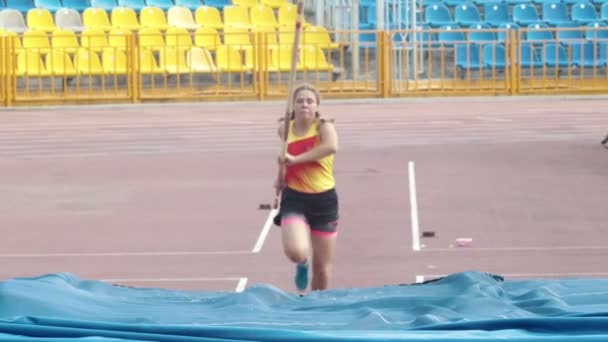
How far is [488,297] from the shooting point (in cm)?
836

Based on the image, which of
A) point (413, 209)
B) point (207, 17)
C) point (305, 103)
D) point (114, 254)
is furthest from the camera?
point (207, 17)

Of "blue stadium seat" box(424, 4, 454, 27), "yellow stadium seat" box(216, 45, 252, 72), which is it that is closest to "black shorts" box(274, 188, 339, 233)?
"yellow stadium seat" box(216, 45, 252, 72)

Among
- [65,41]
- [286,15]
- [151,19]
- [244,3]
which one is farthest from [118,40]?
[244,3]

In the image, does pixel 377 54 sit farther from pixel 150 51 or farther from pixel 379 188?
pixel 379 188

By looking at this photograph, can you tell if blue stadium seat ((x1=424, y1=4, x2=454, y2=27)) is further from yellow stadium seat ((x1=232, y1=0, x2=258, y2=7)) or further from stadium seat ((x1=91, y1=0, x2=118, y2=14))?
stadium seat ((x1=91, y1=0, x2=118, y2=14))

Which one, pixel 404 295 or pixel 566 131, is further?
pixel 566 131

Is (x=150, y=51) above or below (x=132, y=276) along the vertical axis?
above

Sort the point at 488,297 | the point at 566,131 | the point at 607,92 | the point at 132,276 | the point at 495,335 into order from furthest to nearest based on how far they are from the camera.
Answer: the point at 607,92, the point at 566,131, the point at 132,276, the point at 488,297, the point at 495,335

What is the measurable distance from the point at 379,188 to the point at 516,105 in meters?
12.0

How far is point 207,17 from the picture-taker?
32.9 metres

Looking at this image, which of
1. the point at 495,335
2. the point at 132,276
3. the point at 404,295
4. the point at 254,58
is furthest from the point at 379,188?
the point at 254,58

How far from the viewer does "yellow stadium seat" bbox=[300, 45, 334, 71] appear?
3114 centimetres

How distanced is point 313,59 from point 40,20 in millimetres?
6366

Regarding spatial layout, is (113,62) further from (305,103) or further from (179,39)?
(305,103)
